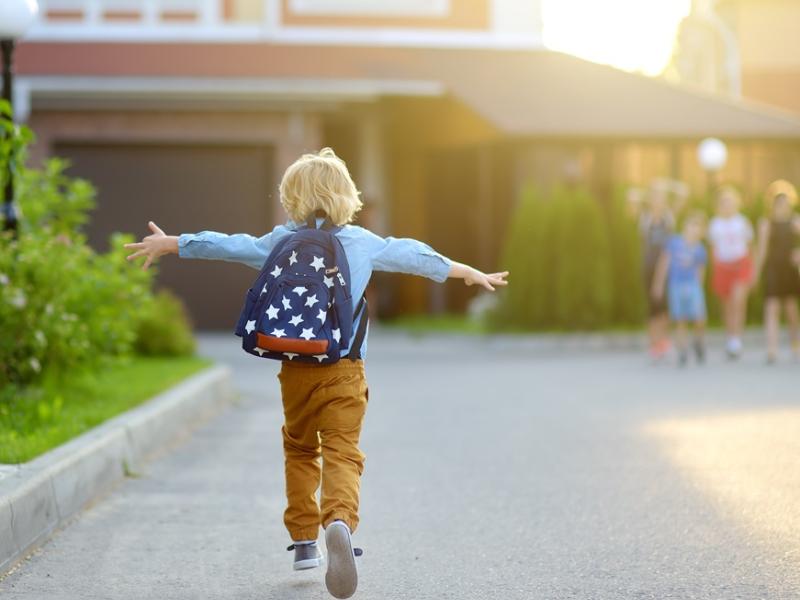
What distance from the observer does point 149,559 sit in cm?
594

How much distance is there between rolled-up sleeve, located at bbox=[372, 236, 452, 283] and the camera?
5430mm

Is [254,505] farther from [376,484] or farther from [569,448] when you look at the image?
[569,448]

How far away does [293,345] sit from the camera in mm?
5156

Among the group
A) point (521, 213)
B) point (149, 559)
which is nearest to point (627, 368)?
point (521, 213)

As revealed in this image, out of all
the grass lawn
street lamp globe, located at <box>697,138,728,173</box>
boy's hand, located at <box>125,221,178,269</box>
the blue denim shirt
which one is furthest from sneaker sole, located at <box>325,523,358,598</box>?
street lamp globe, located at <box>697,138,728,173</box>

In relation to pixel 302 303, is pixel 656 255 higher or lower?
lower

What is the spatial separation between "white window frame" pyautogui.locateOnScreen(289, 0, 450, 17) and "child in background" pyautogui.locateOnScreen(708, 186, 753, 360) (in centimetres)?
790

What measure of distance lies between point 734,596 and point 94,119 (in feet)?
59.0

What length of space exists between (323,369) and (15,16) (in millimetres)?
5422

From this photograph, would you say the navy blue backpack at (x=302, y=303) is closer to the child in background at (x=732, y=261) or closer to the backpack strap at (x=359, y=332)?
the backpack strap at (x=359, y=332)

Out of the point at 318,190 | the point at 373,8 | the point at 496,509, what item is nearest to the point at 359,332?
the point at 318,190

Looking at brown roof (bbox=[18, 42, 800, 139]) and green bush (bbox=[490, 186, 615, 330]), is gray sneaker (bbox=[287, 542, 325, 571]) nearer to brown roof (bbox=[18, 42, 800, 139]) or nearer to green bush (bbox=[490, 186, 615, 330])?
green bush (bbox=[490, 186, 615, 330])

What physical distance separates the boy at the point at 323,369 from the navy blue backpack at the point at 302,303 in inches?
4.5

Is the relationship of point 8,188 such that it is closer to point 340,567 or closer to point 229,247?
point 229,247
